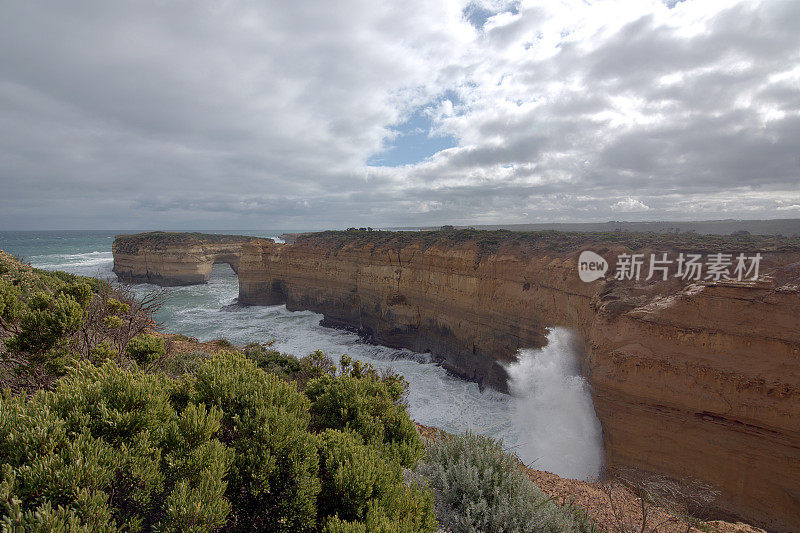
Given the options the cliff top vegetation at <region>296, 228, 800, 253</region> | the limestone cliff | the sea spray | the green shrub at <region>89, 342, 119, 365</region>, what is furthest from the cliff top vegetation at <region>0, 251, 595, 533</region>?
the limestone cliff

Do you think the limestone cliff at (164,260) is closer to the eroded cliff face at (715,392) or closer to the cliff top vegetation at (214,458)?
the cliff top vegetation at (214,458)

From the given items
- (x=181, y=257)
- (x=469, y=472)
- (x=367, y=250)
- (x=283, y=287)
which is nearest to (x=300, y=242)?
(x=283, y=287)

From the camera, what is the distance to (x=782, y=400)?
871 cm

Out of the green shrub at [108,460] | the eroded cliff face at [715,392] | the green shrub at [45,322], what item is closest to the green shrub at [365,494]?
the green shrub at [108,460]

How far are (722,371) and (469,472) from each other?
8788mm

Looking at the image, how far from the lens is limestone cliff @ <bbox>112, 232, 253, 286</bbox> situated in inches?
1729

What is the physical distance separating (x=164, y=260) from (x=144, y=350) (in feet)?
148

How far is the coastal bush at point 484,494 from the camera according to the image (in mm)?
4902

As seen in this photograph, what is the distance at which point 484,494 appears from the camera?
5.51 meters

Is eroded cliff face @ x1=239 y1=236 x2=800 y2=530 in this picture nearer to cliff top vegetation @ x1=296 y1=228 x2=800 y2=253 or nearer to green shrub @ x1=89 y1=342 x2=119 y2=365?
cliff top vegetation @ x1=296 y1=228 x2=800 y2=253

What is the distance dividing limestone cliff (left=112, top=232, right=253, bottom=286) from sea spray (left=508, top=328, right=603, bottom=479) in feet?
122

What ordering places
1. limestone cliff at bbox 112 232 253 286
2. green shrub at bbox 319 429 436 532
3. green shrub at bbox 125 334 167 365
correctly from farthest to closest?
limestone cliff at bbox 112 232 253 286 < green shrub at bbox 125 334 167 365 < green shrub at bbox 319 429 436 532

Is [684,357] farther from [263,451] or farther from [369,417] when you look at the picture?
[263,451]

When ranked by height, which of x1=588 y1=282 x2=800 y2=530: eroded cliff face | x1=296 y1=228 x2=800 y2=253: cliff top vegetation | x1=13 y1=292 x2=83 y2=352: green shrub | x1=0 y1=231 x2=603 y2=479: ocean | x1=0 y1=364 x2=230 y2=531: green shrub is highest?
x1=296 y1=228 x2=800 y2=253: cliff top vegetation
